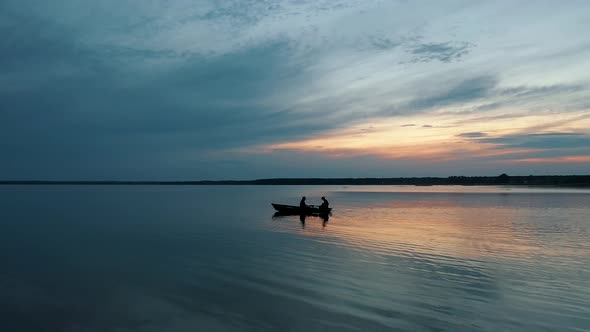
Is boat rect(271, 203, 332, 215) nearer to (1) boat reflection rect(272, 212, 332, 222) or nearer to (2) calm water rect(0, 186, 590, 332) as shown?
(1) boat reflection rect(272, 212, 332, 222)

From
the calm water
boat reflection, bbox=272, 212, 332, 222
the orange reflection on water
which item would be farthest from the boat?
the calm water

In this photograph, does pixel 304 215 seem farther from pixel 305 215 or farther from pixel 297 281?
pixel 297 281

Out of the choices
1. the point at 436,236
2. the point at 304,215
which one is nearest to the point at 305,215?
the point at 304,215

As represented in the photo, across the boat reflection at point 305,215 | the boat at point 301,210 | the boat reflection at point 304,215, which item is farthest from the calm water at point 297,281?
the boat at point 301,210

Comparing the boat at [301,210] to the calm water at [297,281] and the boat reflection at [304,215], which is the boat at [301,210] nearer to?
the boat reflection at [304,215]

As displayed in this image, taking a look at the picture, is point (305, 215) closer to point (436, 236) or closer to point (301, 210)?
point (301, 210)

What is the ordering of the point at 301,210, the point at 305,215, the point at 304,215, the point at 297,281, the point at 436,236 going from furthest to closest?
the point at 301,210 < the point at 305,215 < the point at 304,215 < the point at 436,236 < the point at 297,281

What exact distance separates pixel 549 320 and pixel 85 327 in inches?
421

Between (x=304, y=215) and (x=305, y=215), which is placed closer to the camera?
(x=304, y=215)

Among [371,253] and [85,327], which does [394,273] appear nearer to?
[371,253]

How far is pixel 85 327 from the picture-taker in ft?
30.2

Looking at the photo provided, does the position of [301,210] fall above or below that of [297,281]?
above

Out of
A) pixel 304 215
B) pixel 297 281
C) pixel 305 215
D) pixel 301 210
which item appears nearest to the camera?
pixel 297 281

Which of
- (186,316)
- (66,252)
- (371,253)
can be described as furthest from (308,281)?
(66,252)
